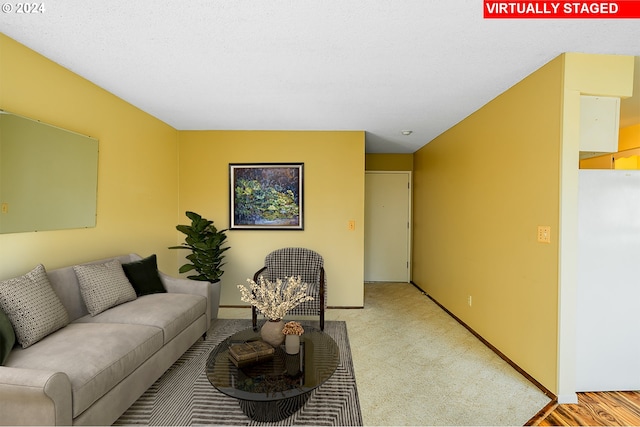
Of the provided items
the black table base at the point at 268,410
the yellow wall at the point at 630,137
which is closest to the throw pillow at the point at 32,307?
the black table base at the point at 268,410

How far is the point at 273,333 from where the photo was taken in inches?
87.7

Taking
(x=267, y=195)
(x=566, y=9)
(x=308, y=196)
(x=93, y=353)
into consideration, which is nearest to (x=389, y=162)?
(x=308, y=196)

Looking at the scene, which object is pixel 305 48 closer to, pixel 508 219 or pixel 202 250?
pixel 508 219

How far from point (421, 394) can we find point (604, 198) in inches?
79.3

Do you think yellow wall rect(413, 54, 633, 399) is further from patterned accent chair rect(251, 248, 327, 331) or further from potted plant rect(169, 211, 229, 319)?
potted plant rect(169, 211, 229, 319)

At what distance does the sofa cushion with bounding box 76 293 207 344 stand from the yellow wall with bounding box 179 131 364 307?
143 centimetres

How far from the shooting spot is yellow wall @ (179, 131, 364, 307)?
4.25 m

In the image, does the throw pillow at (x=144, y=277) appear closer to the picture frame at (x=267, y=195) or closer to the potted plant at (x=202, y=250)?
the potted plant at (x=202, y=250)

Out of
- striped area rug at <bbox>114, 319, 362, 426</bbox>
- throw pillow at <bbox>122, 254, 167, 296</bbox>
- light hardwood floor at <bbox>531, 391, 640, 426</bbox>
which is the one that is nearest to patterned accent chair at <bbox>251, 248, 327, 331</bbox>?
throw pillow at <bbox>122, 254, 167, 296</bbox>

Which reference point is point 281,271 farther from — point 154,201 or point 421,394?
point 421,394

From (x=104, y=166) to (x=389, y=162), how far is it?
459 cm

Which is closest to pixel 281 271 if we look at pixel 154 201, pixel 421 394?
pixel 154 201

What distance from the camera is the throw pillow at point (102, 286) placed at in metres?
2.38

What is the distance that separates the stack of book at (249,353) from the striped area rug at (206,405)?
14.1 inches
